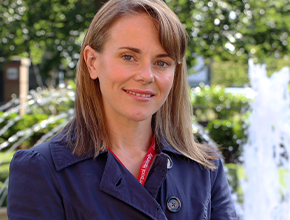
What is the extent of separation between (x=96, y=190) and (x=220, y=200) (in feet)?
2.14

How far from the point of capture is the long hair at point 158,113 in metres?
1.59

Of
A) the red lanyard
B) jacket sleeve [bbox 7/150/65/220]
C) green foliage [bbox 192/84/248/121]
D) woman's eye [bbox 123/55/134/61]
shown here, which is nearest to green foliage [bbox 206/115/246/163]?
green foliage [bbox 192/84/248/121]

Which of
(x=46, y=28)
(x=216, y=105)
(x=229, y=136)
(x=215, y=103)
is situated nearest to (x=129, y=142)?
(x=46, y=28)

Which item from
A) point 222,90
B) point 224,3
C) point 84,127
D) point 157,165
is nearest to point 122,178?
point 157,165

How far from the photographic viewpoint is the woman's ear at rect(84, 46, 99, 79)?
171cm

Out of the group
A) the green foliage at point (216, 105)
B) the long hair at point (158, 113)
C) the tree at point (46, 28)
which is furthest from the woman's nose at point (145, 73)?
the green foliage at point (216, 105)

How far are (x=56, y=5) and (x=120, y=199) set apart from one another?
5911mm

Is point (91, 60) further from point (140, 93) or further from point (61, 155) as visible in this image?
point (61, 155)

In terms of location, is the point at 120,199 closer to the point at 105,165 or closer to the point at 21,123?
the point at 105,165

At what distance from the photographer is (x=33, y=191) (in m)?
1.41

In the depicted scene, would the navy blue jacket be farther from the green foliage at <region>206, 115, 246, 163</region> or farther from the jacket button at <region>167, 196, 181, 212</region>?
the green foliage at <region>206, 115, 246, 163</region>

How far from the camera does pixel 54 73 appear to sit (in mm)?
7281

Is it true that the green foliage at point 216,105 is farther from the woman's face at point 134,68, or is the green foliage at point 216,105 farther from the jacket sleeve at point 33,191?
the jacket sleeve at point 33,191

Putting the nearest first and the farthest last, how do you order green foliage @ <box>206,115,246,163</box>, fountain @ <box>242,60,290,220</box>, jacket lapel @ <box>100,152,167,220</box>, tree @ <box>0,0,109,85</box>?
A: 1. jacket lapel @ <box>100,152,167,220</box>
2. fountain @ <box>242,60,290,220</box>
3. tree @ <box>0,0,109,85</box>
4. green foliage @ <box>206,115,246,163</box>
